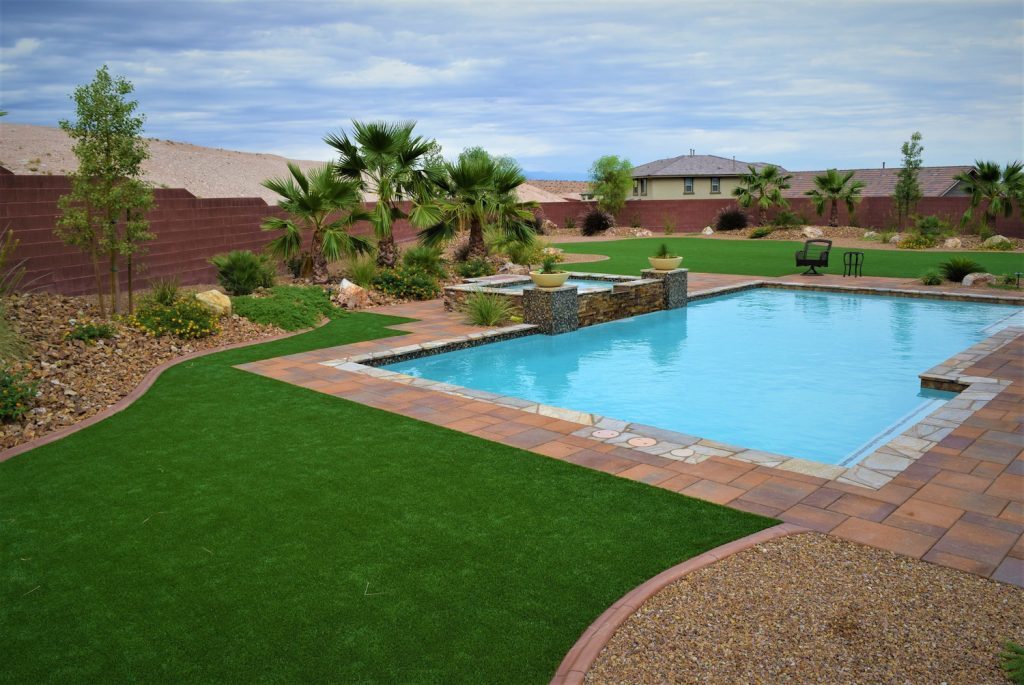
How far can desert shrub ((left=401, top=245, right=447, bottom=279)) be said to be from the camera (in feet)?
55.2

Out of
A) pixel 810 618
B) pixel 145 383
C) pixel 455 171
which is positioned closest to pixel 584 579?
pixel 810 618

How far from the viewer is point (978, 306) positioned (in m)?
14.7

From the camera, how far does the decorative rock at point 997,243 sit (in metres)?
24.9

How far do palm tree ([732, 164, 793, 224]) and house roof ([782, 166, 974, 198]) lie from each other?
3146mm

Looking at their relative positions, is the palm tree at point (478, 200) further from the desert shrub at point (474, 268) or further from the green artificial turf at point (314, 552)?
the green artificial turf at point (314, 552)

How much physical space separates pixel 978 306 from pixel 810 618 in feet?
44.8

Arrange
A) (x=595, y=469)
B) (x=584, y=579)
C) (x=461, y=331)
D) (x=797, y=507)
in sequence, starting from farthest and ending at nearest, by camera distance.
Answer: (x=461, y=331) < (x=595, y=469) < (x=797, y=507) < (x=584, y=579)

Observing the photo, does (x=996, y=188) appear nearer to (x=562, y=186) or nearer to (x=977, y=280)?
(x=977, y=280)

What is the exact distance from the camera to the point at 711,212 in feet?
123

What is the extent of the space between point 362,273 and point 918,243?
2065 cm

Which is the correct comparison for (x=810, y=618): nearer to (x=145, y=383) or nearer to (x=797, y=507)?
(x=797, y=507)

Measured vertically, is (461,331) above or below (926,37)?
below

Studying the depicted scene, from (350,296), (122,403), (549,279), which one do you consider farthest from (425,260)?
(122,403)

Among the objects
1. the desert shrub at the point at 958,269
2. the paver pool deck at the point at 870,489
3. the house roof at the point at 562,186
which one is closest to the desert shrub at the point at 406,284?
the paver pool deck at the point at 870,489
